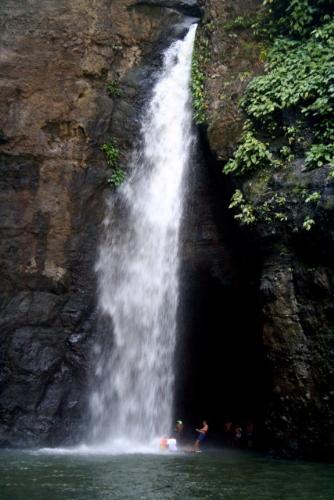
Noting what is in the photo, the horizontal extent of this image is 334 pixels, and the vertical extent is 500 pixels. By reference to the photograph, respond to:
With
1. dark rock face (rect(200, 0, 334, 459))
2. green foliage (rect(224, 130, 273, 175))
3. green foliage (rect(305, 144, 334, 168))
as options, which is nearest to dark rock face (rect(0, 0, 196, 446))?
green foliage (rect(224, 130, 273, 175))

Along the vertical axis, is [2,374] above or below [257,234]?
below

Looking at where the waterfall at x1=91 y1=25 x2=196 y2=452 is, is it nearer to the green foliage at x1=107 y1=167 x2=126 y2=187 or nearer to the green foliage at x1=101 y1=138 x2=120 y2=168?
the green foliage at x1=107 y1=167 x2=126 y2=187

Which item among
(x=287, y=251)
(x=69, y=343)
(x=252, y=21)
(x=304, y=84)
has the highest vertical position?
(x=252, y=21)

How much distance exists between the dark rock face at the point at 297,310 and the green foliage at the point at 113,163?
3751 millimetres

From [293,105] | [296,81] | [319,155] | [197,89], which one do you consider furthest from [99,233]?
[296,81]

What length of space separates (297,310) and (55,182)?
709cm

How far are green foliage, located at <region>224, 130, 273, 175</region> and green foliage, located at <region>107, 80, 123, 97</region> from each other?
4.45 metres

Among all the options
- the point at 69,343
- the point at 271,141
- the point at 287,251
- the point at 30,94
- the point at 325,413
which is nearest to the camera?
the point at 325,413

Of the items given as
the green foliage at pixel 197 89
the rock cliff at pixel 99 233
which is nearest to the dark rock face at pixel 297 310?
the rock cliff at pixel 99 233

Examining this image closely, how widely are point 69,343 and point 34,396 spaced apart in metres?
1.51

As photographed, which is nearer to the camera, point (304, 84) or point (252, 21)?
point (304, 84)

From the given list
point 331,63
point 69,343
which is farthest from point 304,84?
point 69,343

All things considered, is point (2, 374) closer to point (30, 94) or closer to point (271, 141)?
point (30, 94)

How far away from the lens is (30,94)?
15000 mm
